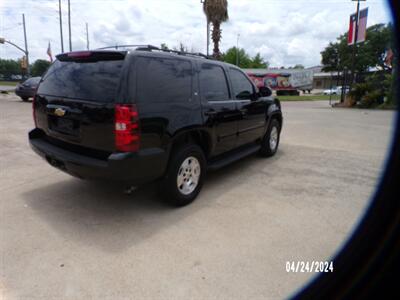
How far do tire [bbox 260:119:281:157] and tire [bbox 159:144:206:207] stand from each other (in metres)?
2.31

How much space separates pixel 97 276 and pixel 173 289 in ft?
2.10

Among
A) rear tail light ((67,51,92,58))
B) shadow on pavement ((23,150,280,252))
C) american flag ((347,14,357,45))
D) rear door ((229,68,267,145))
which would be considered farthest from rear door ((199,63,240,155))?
american flag ((347,14,357,45))

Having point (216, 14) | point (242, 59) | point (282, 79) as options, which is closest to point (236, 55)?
point (242, 59)

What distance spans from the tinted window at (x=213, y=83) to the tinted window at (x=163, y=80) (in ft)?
0.95

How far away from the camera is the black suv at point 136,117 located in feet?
9.14

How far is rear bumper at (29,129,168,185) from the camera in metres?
2.77

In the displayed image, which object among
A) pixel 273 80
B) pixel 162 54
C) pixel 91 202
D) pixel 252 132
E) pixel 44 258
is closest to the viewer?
pixel 44 258

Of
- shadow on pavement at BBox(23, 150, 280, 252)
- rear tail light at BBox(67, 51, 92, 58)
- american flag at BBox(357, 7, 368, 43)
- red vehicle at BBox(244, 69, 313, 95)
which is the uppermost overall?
american flag at BBox(357, 7, 368, 43)

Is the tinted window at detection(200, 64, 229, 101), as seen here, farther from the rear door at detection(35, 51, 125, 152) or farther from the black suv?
the rear door at detection(35, 51, 125, 152)

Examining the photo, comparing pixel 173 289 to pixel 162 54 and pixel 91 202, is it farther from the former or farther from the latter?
pixel 162 54

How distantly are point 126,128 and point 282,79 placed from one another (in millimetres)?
41031

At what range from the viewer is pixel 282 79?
4044cm

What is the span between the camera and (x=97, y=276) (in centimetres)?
225

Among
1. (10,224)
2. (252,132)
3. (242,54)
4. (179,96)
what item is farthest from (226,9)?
(242,54)
